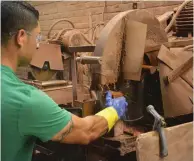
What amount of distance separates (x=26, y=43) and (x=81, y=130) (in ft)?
1.56

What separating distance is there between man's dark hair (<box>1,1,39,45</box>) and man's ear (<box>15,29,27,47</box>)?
0.06 feet

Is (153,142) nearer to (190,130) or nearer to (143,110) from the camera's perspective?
(190,130)

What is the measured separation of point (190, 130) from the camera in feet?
5.08

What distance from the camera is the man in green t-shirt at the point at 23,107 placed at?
114 cm

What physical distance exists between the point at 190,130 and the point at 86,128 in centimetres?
60

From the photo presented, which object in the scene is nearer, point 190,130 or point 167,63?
point 190,130

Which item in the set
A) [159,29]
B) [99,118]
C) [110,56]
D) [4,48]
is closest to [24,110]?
[4,48]

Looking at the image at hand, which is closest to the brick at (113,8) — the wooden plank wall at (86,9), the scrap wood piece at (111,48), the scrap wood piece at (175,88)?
the wooden plank wall at (86,9)

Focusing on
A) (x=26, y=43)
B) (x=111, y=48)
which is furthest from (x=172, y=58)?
(x=26, y=43)

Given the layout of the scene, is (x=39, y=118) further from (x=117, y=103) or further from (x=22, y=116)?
(x=117, y=103)

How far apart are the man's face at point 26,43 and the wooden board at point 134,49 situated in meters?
0.73

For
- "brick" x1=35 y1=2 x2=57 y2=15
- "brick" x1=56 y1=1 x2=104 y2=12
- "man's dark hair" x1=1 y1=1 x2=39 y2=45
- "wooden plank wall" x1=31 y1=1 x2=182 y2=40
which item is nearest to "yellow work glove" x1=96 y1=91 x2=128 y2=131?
"man's dark hair" x1=1 y1=1 x2=39 y2=45

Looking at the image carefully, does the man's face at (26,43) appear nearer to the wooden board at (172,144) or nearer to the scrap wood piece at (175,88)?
the wooden board at (172,144)

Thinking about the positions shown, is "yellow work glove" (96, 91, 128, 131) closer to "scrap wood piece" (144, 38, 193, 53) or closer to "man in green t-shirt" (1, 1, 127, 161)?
"man in green t-shirt" (1, 1, 127, 161)
